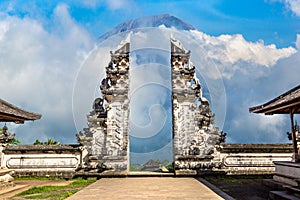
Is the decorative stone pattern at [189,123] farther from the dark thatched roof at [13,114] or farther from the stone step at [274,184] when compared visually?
the dark thatched roof at [13,114]

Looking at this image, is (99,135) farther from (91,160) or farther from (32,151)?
(32,151)

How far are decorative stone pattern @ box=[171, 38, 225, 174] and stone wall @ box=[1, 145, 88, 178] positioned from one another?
5149 millimetres

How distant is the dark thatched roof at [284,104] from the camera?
8.66 m

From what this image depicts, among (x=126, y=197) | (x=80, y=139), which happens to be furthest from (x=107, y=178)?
(x=126, y=197)

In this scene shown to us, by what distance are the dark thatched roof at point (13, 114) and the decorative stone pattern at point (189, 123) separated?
7.20m

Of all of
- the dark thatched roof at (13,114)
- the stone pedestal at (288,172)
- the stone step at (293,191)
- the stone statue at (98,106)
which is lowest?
the stone step at (293,191)

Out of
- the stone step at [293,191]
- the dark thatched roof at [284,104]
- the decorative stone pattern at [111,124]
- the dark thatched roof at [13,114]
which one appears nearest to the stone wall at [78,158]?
the decorative stone pattern at [111,124]

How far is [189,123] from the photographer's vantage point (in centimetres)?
1554

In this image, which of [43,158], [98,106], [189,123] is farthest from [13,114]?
[189,123]

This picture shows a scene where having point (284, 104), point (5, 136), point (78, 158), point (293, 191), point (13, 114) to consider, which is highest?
point (284, 104)

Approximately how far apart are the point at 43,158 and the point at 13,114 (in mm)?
5378

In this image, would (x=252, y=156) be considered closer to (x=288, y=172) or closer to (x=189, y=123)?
(x=189, y=123)

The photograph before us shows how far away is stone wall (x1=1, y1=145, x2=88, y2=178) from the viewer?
14383 mm

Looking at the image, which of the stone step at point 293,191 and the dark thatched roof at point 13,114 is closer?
the stone step at point 293,191
